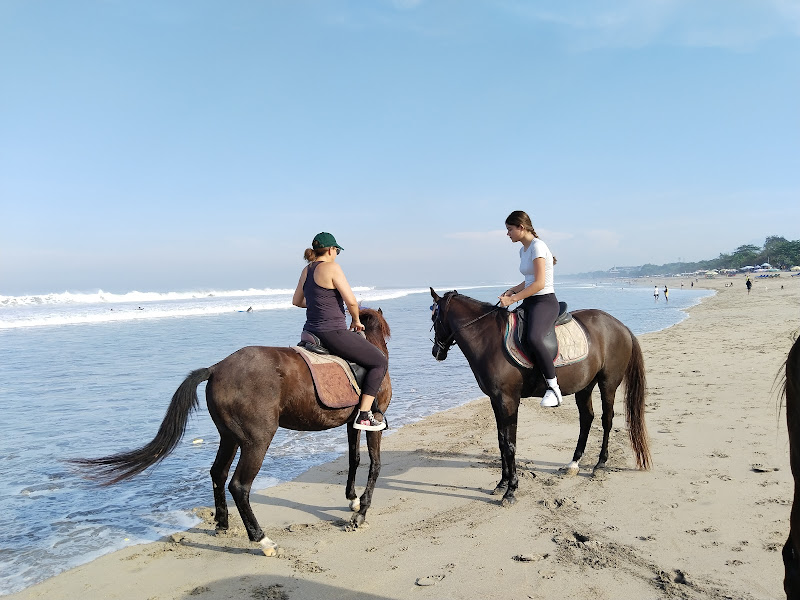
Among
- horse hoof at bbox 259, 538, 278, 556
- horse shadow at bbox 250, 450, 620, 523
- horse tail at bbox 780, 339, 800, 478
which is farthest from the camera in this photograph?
horse shadow at bbox 250, 450, 620, 523

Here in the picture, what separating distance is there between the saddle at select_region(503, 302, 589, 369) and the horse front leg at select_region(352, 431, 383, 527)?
5.35ft

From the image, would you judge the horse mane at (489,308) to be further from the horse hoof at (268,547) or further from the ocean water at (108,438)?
the horse hoof at (268,547)

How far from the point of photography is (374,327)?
→ 16.9 feet

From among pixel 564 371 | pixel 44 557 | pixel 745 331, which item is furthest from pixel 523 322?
pixel 745 331

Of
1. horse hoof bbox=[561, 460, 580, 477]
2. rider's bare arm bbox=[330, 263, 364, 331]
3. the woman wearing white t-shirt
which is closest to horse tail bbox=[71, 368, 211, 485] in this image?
rider's bare arm bbox=[330, 263, 364, 331]

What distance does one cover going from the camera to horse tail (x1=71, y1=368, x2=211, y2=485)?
13.3ft

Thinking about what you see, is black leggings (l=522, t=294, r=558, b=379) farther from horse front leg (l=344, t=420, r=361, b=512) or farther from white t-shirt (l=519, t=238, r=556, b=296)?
horse front leg (l=344, t=420, r=361, b=512)

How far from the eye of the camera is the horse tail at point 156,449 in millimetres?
4055

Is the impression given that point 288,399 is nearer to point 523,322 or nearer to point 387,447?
point 523,322

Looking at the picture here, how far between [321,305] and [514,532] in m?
2.54

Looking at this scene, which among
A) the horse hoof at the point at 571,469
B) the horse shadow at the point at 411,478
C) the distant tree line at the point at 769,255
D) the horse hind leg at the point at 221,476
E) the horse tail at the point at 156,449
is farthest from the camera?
the distant tree line at the point at 769,255

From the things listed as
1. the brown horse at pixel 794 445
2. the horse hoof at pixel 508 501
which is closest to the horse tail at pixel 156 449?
the horse hoof at pixel 508 501

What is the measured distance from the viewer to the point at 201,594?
3.39 m

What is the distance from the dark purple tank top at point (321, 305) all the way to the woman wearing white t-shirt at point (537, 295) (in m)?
1.74
